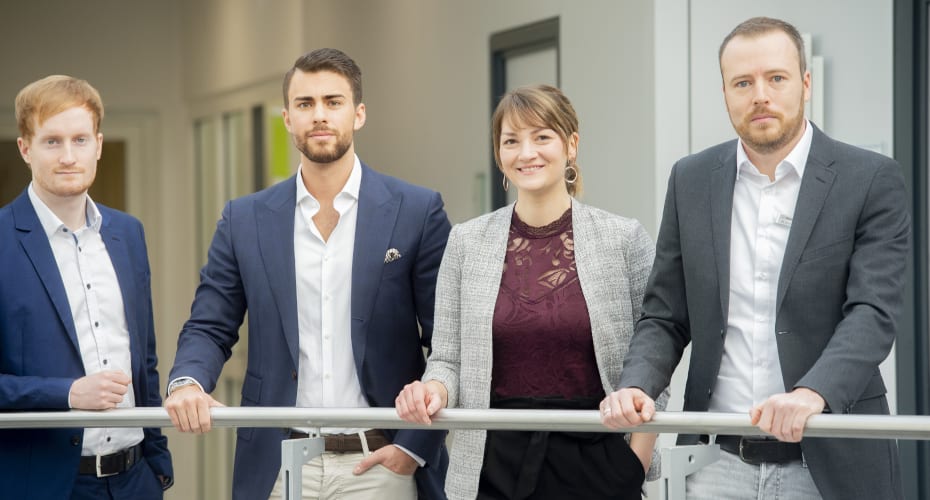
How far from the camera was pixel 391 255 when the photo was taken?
2.96 m

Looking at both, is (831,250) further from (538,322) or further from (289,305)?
(289,305)

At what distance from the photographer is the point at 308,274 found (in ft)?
9.66

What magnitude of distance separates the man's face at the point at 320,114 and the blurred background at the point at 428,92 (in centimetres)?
165

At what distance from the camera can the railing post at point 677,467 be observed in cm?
223

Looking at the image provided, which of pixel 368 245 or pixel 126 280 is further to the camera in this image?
pixel 126 280

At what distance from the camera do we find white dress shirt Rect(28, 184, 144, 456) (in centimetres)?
302

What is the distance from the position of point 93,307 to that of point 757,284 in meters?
1.55

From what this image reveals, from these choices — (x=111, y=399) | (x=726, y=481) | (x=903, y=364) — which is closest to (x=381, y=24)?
(x=903, y=364)

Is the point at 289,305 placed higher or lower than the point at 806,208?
lower

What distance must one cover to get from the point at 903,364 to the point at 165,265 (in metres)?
5.98

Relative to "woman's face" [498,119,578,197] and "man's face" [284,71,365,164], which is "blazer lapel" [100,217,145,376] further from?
"woman's face" [498,119,578,197]

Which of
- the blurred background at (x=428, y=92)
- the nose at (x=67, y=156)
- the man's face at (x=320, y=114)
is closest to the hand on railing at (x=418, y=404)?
the man's face at (x=320, y=114)

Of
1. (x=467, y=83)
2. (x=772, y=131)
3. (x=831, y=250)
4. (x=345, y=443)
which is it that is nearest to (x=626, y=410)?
(x=831, y=250)

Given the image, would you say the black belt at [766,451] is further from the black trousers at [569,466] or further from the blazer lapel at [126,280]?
the blazer lapel at [126,280]
